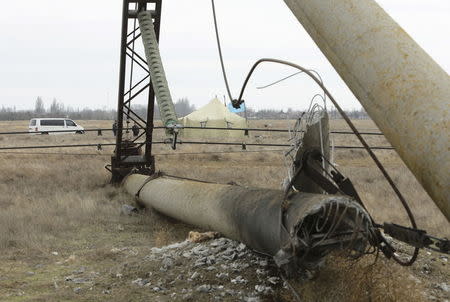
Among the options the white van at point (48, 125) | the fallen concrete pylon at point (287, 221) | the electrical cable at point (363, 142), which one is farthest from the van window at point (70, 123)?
the electrical cable at point (363, 142)

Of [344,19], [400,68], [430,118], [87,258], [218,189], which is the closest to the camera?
[430,118]

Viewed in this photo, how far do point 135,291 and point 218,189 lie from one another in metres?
1.79

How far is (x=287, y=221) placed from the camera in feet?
13.6

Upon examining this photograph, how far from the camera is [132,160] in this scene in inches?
548

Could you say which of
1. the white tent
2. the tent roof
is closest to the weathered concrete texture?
the white tent

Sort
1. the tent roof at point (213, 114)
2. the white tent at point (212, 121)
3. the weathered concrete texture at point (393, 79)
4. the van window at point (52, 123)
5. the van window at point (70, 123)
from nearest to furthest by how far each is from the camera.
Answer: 1. the weathered concrete texture at point (393, 79)
2. the white tent at point (212, 121)
3. the tent roof at point (213, 114)
4. the van window at point (52, 123)
5. the van window at point (70, 123)

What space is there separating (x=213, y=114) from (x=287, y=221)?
33225 millimetres

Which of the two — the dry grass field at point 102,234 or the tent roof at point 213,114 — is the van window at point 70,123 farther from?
the dry grass field at point 102,234

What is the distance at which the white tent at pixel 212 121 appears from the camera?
120 ft

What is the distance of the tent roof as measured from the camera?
121ft

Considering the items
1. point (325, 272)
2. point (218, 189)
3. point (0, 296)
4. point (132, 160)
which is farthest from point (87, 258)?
point (132, 160)

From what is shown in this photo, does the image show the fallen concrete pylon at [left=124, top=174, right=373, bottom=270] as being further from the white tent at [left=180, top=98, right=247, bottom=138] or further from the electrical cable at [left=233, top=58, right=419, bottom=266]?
the white tent at [left=180, top=98, right=247, bottom=138]

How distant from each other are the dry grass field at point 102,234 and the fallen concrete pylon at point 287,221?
779 mm

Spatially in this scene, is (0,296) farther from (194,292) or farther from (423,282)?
(423,282)
